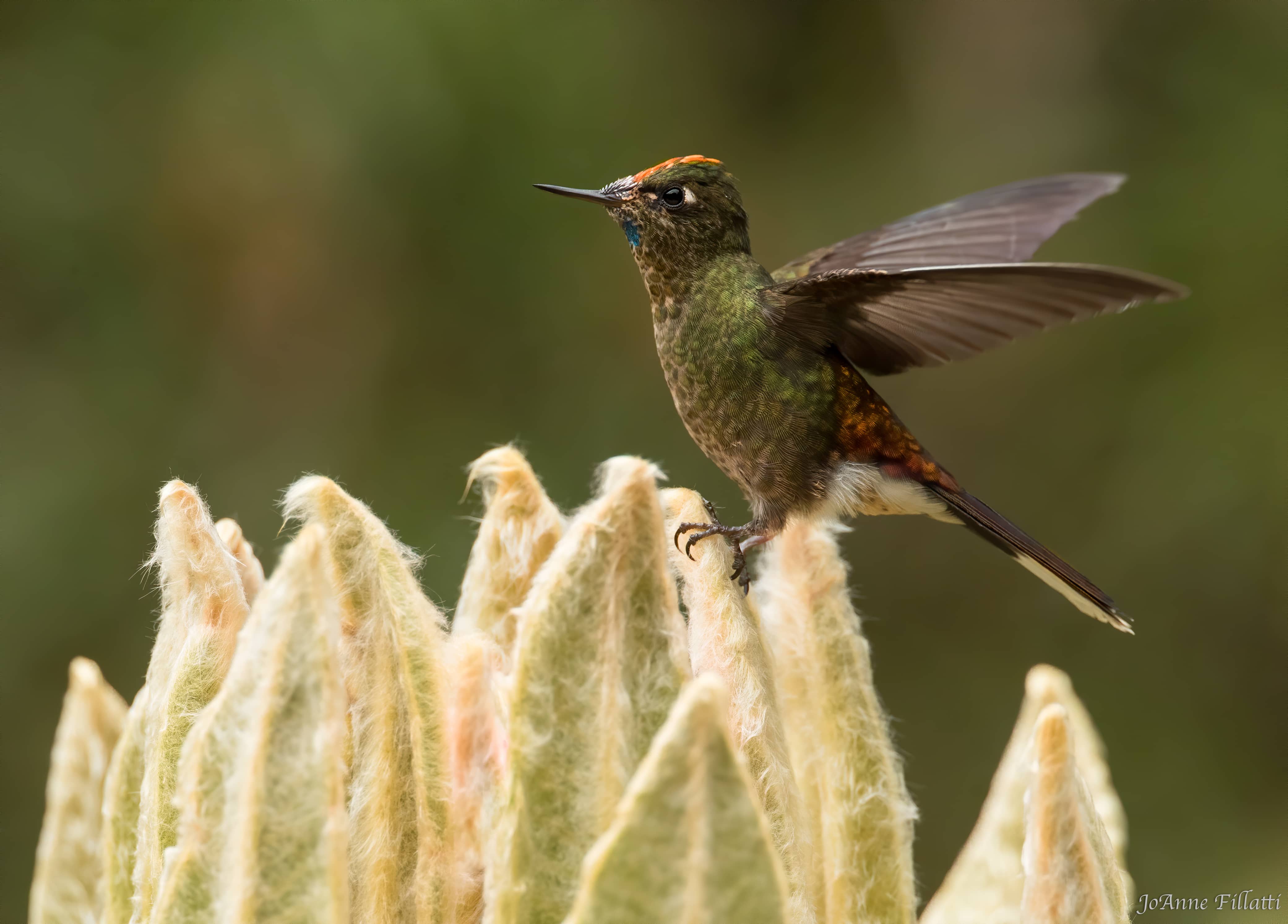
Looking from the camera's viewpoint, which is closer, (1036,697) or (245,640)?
(245,640)

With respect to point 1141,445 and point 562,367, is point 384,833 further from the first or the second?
point 1141,445

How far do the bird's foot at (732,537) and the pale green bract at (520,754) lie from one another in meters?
0.01

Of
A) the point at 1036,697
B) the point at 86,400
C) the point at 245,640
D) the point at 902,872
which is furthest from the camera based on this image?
the point at 86,400

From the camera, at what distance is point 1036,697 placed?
56 cm

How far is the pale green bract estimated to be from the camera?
17.0 inches

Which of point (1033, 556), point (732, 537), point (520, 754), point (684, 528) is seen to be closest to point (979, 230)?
point (1033, 556)

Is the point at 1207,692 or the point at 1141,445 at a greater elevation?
the point at 1141,445

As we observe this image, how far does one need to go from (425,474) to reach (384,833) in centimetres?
136

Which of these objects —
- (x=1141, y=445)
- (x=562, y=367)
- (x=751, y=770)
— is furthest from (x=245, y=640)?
(x=1141, y=445)

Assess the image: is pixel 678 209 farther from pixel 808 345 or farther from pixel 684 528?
pixel 684 528

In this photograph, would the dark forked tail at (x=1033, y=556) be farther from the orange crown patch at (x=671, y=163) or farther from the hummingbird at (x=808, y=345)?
the orange crown patch at (x=671, y=163)

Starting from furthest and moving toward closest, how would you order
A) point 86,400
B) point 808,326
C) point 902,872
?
1. point 86,400
2. point 808,326
3. point 902,872

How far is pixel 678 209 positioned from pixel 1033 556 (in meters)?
0.48

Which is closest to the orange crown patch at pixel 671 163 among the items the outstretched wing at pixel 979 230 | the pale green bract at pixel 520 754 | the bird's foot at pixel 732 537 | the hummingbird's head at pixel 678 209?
the hummingbird's head at pixel 678 209
